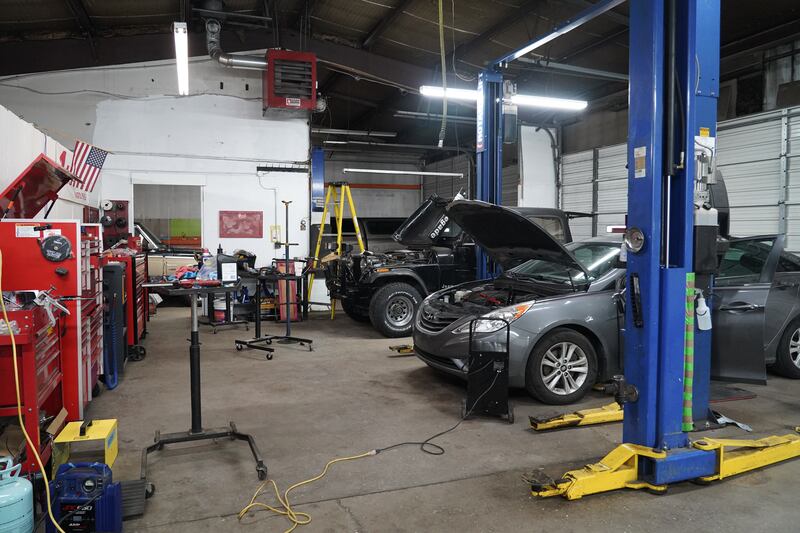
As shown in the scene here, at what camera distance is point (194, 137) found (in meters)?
10.1

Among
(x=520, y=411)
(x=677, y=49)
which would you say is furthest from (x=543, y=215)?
(x=677, y=49)

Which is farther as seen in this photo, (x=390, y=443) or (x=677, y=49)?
(x=390, y=443)

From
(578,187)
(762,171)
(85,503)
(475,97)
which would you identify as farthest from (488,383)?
(578,187)

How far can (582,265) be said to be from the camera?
489 centimetres

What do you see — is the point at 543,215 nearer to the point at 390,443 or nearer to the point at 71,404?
the point at 390,443

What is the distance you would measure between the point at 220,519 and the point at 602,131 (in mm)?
11298

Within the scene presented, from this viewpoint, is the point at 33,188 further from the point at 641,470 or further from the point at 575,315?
the point at 641,470

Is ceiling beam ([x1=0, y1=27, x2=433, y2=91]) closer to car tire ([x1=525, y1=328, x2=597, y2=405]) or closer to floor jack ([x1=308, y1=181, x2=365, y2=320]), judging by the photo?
floor jack ([x1=308, y1=181, x2=365, y2=320])

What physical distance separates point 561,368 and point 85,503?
135 inches

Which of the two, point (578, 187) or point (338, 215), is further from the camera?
point (578, 187)

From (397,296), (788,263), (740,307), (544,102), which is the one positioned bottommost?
(397,296)

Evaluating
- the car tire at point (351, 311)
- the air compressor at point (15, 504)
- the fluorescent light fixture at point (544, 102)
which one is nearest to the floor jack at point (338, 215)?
the car tire at point (351, 311)

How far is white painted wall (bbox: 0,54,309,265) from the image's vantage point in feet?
32.0

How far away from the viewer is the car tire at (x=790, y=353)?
5.30m
